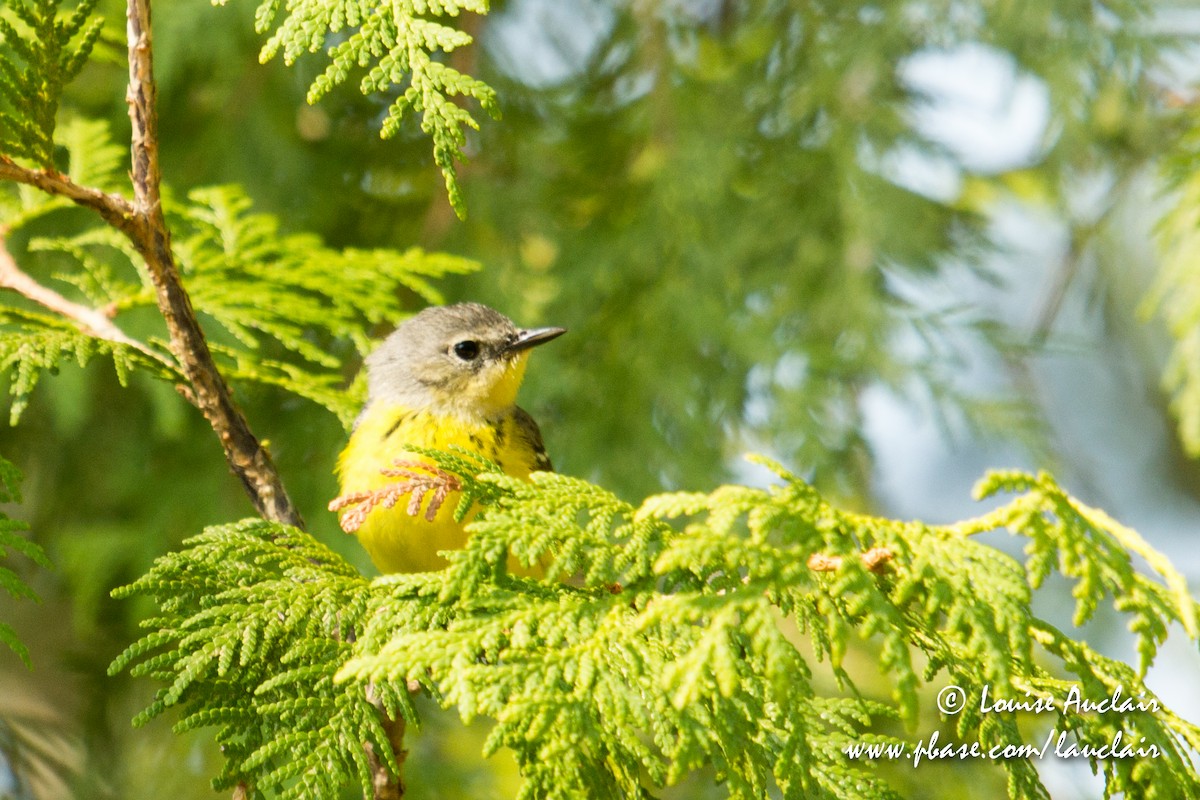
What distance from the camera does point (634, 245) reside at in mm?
4176

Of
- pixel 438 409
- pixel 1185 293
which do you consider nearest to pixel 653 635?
pixel 438 409

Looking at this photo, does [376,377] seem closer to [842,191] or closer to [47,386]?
[47,386]

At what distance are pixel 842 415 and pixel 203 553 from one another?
279cm

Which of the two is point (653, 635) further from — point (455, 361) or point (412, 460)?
point (455, 361)

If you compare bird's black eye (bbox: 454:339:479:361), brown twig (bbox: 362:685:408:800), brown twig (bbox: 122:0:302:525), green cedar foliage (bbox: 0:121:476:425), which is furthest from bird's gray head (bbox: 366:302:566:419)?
brown twig (bbox: 362:685:408:800)

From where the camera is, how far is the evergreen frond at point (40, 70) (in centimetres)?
186

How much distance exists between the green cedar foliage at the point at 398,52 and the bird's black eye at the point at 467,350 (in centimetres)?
195

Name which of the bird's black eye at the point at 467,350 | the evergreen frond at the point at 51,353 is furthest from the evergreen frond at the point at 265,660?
the bird's black eye at the point at 467,350

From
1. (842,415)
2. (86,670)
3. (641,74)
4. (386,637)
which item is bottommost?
(386,637)

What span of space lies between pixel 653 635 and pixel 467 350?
2.14 metres

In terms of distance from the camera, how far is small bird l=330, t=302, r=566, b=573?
3.05 metres

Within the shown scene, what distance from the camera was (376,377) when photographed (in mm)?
3641

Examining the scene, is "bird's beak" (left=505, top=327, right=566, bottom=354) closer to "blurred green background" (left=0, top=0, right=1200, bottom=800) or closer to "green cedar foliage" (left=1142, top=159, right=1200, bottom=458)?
"blurred green background" (left=0, top=0, right=1200, bottom=800)

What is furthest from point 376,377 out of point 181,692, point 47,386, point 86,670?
point 181,692
